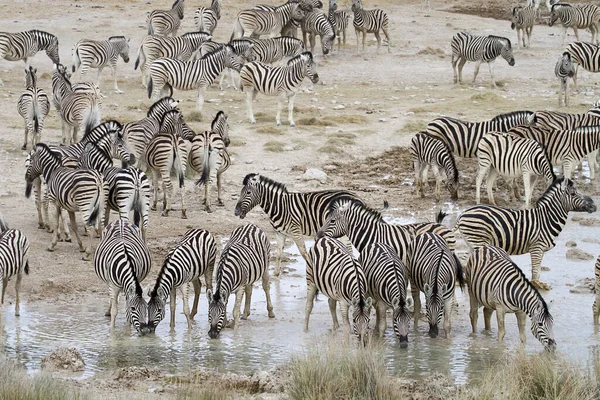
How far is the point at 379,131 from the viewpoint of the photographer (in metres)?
19.7

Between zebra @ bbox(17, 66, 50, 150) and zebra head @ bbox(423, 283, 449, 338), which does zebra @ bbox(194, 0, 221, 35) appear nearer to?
zebra @ bbox(17, 66, 50, 150)

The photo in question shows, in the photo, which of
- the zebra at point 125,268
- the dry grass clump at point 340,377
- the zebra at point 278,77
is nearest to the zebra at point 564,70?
the zebra at point 278,77

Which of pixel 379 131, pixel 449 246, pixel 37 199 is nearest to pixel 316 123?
pixel 379 131

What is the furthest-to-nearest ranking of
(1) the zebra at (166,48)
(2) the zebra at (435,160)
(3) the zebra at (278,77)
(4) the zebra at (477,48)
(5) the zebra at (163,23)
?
1. (5) the zebra at (163,23)
2. (4) the zebra at (477,48)
3. (1) the zebra at (166,48)
4. (3) the zebra at (278,77)
5. (2) the zebra at (435,160)

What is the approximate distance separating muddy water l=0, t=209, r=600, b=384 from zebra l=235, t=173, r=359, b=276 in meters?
0.87

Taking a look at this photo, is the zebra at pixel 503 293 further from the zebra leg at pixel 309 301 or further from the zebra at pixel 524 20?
the zebra at pixel 524 20

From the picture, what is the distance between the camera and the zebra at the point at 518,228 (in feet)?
Answer: 40.0

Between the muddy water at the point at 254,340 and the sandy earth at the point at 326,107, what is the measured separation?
1.02 meters

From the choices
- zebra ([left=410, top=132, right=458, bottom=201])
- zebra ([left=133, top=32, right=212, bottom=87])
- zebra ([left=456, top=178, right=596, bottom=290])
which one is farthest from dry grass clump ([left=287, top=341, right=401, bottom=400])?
zebra ([left=133, top=32, right=212, bottom=87])

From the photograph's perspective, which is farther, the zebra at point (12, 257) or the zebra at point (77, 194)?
the zebra at point (77, 194)

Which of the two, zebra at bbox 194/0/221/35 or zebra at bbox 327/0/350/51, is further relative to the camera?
zebra at bbox 327/0/350/51

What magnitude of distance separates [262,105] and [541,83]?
22.3ft

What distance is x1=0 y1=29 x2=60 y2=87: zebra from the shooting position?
22.3m

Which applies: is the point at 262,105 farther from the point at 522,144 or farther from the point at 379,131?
the point at 522,144
